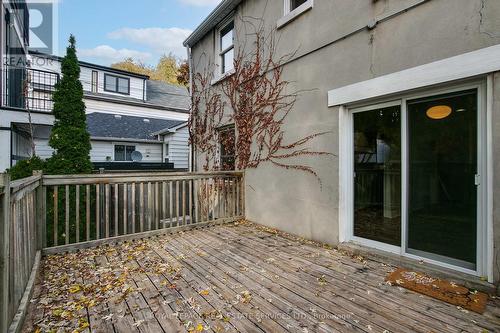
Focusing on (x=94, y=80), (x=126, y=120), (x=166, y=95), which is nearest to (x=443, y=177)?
(x=126, y=120)

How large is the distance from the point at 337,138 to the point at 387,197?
1.08 meters

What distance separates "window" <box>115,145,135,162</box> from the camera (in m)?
13.4

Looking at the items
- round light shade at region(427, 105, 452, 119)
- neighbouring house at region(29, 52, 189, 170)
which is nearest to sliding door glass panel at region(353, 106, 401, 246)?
round light shade at region(427, 105, 452, 119)

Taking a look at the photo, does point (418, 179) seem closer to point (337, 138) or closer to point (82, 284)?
point (337, 138)

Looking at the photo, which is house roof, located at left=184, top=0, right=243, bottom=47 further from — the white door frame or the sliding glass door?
the sliding glass door

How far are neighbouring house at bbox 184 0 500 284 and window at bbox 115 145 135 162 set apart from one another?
11.4 metres

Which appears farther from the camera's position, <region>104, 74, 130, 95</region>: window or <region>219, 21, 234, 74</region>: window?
<region>104, 74, 130, 95</region>: window

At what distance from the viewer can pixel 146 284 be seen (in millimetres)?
2729

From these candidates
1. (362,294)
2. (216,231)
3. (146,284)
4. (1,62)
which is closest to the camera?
(362,294)

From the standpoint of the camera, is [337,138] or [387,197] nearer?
[387,197]

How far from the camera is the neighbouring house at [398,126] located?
8.39 ft

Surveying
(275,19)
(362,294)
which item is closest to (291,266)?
(362,294)

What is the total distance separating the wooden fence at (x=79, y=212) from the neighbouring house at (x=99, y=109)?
489 centimetres

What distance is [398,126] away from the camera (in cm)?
327
